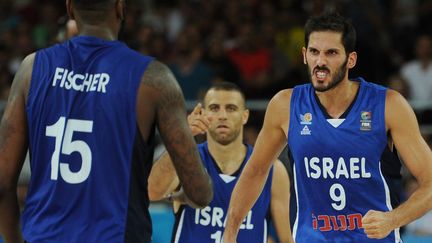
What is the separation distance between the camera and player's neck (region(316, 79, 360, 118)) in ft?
21.0

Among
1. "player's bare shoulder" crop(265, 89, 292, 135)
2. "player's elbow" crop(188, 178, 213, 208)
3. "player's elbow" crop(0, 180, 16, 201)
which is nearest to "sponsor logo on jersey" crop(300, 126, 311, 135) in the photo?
"player's bare shoulder" crop(265, 89, 292, 135)

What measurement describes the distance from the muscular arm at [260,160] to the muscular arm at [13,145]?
2361 millimetres

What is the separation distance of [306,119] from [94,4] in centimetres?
242

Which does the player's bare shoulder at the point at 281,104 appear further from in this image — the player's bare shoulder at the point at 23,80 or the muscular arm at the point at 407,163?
the player's bare shoulder at the point at 23,80

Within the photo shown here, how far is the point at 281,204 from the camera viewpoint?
25.9 ft

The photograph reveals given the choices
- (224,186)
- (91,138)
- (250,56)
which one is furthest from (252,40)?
(91,138)

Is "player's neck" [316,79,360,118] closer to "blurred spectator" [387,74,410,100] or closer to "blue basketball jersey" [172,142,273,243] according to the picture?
"blue basketball jersey" [172,142,273,243]

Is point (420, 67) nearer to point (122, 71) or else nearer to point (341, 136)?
point (341, 136)

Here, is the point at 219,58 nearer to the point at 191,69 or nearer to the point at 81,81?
the point at 191,69

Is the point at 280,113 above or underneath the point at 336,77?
underneath

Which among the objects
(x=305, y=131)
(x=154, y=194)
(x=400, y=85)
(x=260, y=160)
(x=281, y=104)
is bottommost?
(x=154, y=194)

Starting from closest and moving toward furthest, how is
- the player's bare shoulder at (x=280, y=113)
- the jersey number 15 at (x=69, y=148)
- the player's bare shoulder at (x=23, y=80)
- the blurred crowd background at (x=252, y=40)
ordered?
the jersey number 15 at (x=69, y=148) → the player's bare shoulder at (x=23, y=80) → the player's bare shoulder at (x=280, y=113) → the blurred crowd background at (x=252, y=40)

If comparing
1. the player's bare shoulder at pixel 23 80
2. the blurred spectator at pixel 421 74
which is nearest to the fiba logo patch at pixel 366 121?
the player's bare shoulder at pixel 23 80

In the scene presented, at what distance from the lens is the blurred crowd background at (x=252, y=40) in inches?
510
